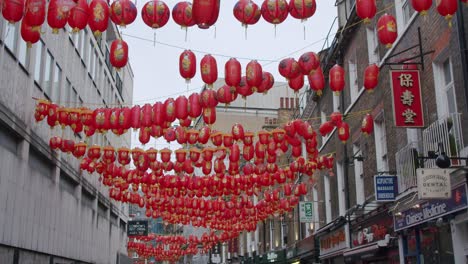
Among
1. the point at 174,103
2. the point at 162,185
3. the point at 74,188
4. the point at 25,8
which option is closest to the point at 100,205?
the point at 74,188

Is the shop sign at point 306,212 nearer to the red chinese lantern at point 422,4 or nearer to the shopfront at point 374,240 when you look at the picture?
the shopfront at point 374,240

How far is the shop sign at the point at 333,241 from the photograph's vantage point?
22.6 meters

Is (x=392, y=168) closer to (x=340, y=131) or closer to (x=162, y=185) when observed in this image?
(x=340, y=131)

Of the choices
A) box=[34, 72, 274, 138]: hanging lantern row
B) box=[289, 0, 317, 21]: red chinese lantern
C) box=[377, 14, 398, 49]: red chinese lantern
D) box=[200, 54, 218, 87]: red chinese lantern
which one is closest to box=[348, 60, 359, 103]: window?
box=[34, 72, 274, 138]: hanging lantern row

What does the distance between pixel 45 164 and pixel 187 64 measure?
11.4 m

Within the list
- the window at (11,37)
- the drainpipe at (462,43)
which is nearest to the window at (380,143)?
the drainpipe at (462,43)

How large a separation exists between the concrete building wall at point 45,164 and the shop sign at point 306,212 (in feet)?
37.1

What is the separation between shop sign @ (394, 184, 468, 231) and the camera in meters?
12.2

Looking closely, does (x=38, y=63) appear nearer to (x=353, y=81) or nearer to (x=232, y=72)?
(x=232, y=72)

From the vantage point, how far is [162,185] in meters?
25.0

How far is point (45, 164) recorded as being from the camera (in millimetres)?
22484

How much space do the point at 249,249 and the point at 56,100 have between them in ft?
104

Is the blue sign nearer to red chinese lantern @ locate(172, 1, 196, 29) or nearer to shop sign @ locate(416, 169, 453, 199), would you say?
shop sign @ locate(416, 169, 453, 199)

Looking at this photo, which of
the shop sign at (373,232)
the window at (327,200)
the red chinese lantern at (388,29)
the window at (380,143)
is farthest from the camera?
the window at (327,200)
